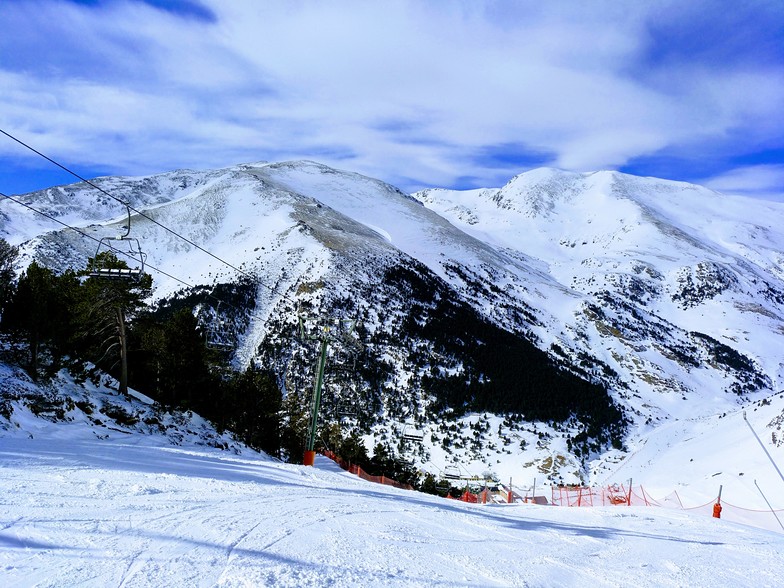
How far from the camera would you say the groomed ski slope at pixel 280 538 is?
6.37 m

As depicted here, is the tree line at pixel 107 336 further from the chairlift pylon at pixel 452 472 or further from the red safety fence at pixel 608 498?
the chairlift pylon at pixel 452 472

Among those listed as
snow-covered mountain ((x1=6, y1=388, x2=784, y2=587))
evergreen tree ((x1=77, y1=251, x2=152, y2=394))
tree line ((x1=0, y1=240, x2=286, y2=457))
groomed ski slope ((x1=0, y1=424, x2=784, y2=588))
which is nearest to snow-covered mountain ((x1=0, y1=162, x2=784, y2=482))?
tree line ((x1=0, y1=240, x2=286, y2=457))

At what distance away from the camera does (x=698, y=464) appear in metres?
58.1

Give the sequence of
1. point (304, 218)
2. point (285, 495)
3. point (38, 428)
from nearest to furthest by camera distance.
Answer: point (285, 495) → point (38, 428) → point (304, 218)

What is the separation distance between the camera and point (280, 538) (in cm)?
815

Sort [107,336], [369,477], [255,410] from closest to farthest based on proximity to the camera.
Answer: [107,336], [369,477], [255,410]

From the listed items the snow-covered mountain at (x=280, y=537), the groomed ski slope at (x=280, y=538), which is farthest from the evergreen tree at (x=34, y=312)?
the groomed ski slope at (x=280, y=538)

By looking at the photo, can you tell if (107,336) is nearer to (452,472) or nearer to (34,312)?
(34,312)

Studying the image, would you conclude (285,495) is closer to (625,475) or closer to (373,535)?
(373,535)

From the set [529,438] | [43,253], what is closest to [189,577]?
[529,438]

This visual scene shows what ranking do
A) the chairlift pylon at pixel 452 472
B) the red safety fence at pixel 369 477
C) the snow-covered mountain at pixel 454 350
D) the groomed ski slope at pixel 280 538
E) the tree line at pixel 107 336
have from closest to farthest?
the groomed ski slope at pixel 280 538
the tree line at pixel 107 336
the red safety fence at pixel 369 477
the chairlift pylon at pixel 452 472
the snow-covered mountain at pixel 454 350

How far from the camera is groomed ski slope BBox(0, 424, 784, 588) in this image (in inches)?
251

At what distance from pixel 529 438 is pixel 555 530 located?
9371 cm

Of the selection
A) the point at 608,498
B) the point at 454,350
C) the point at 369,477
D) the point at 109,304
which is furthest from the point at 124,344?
the point at 454,350
